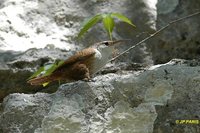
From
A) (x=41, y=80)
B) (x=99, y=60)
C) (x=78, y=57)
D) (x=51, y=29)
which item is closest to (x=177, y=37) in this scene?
(x=51, y=29)

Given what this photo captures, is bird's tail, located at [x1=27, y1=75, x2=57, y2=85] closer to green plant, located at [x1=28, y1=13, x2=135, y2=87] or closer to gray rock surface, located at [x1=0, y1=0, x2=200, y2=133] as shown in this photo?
green plant, located at [x1=28, y1=13, x2=135, y2=87]

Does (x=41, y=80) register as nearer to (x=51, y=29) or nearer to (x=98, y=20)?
(x=98, y=20)

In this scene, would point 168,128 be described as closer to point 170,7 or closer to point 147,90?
point 147,90

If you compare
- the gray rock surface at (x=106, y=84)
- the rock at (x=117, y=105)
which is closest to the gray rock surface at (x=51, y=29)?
the gray rock surface at (x=106, y=84)

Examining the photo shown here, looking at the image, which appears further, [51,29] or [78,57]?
[51,29]

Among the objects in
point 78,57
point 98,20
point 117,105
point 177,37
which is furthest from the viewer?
point 177,37

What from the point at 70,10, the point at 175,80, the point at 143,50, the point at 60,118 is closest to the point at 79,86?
the point at 60,118

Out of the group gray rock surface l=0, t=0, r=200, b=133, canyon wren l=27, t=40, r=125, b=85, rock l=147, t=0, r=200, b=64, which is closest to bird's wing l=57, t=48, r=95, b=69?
canyon wren l=27, t=40, r=125, b=85
